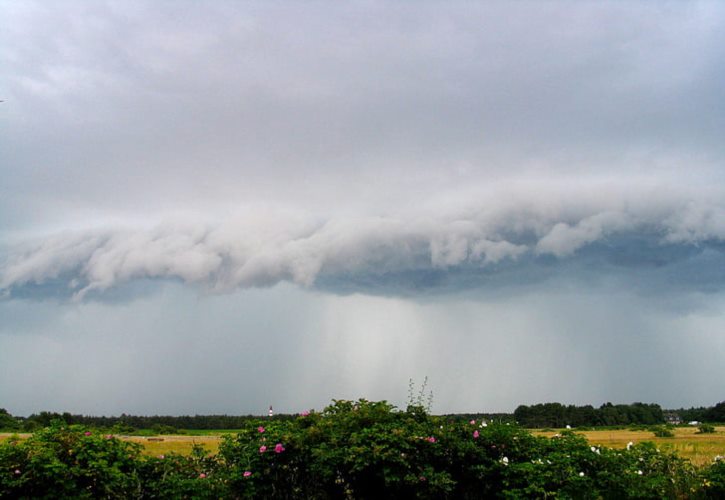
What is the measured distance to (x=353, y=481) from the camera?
35.5 ft

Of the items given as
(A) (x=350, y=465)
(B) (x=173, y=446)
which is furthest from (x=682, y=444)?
(A) (x=350, y=465)

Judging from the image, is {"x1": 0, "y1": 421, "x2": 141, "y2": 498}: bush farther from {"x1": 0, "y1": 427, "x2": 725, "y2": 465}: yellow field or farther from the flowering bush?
{"x1": 0, "y1": 427, "x2": 725, "y2": 465}: yellow field

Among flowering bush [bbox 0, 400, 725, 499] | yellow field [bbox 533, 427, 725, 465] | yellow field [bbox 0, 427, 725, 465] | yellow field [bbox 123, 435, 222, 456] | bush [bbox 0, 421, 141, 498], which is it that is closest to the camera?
bush [bbox 0, 421, 141, 498]

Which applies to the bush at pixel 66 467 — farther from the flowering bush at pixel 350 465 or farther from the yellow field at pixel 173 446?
the yellow field at pixel 173 446

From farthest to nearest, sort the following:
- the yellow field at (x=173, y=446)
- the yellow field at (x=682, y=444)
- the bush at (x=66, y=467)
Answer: the yellow field at (x=682, y=444), the yellow field at (x=173, y=446), the bush at (x=66, y=467)

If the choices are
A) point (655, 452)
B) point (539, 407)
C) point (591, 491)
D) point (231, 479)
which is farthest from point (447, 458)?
point (539, 407)

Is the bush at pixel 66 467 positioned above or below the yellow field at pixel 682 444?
above

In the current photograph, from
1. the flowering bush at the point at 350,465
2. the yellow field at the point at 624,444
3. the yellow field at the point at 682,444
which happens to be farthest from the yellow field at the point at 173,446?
the yellow field at the point at 682,444

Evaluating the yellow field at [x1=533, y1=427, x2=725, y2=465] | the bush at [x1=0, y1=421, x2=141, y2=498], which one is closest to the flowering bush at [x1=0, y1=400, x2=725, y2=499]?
the bush at [x1=0, y1=421, x2=141, y2=498]

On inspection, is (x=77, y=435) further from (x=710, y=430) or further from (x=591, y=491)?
(x=710, y=430)

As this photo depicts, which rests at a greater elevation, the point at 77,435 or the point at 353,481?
the point at 77,435

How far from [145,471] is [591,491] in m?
7.78

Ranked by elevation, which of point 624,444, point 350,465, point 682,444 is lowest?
point 682,444

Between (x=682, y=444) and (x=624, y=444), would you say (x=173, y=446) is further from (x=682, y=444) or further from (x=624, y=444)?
(x=682, y=444)
